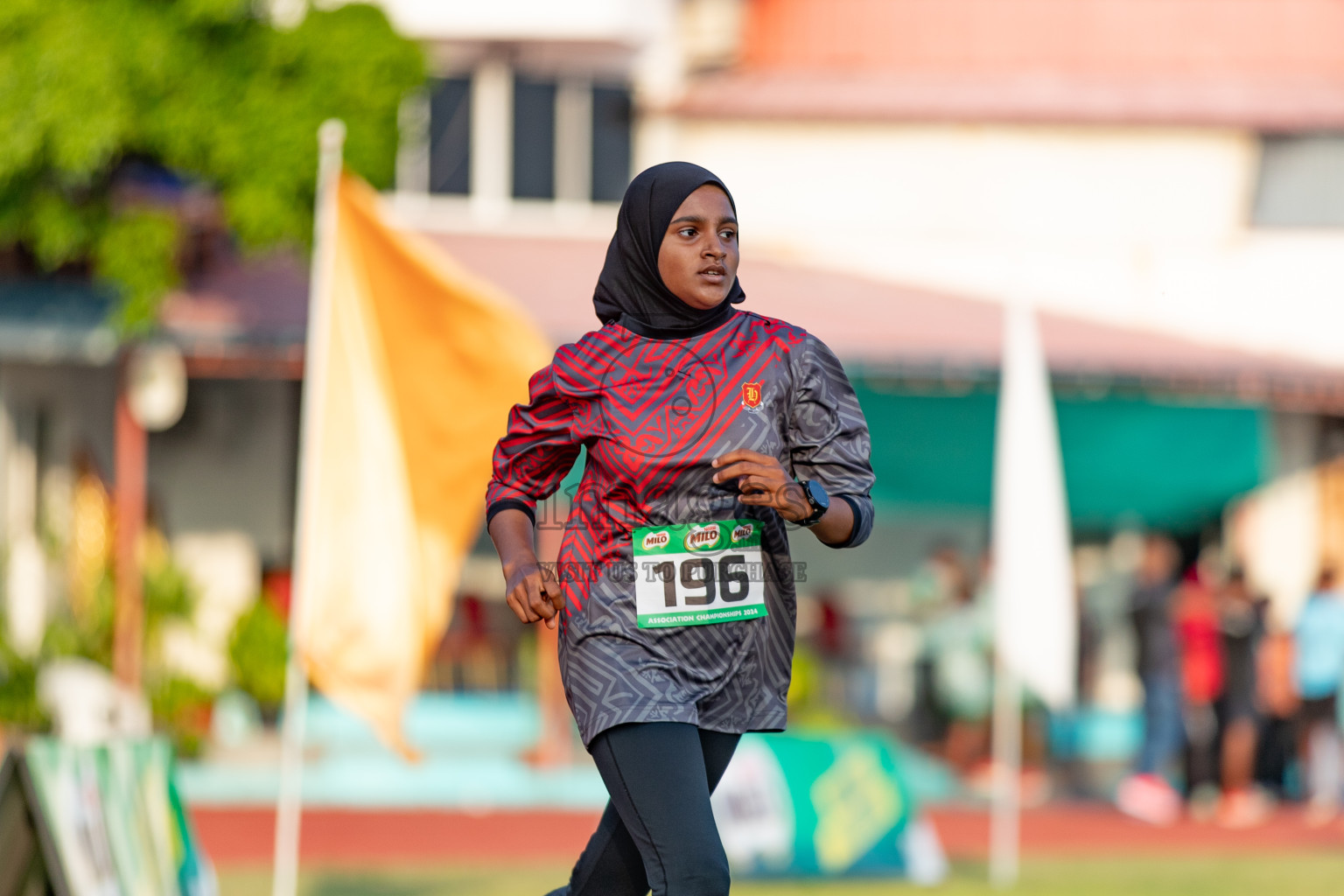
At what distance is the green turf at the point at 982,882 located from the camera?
10.9 meters

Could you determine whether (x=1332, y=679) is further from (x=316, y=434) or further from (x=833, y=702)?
(x=316, y=434)

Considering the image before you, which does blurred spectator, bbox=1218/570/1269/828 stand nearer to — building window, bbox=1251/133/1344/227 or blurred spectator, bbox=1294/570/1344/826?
blurred spectator, bbox=1294/570/1344/826

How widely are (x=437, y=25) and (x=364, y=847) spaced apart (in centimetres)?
900

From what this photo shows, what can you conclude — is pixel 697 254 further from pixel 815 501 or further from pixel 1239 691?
pixel 1239 691

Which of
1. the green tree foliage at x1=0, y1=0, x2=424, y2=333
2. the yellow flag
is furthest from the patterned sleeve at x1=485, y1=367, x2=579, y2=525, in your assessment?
the green tree foliage at x1=0, y1=0, x2=424, y2=333

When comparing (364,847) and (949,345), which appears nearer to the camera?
(364,847)

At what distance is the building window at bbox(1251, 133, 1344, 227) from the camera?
19594 millimetres

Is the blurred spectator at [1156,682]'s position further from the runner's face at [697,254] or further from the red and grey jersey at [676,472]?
the runner's face at [697,254]

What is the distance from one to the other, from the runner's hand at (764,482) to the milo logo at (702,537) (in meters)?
0.28

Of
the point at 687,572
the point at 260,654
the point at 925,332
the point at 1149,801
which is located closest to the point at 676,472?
the point at 687,572

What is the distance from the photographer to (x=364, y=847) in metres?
12.6

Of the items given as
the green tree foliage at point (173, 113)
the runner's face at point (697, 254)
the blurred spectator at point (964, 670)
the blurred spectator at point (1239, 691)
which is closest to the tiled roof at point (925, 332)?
the blurred spectator at point (964, 670)

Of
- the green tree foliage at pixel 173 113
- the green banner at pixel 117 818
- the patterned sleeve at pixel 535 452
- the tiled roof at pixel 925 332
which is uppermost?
the green tree foliage at pixel 173 113

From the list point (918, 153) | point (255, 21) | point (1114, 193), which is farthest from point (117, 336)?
point (1114, 193)
